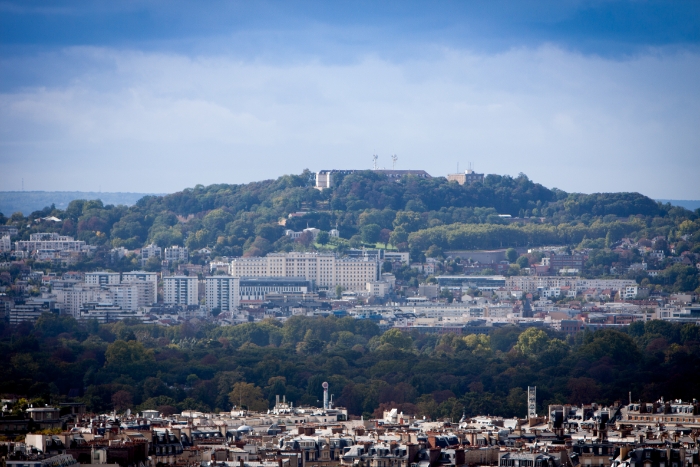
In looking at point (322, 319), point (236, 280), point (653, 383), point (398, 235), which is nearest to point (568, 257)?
point (398, 235)

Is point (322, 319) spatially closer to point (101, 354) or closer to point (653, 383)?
point (101, 354)

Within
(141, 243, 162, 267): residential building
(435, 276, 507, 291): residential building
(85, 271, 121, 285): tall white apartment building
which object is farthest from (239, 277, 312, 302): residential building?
(141, 243, 162, 267): residential building

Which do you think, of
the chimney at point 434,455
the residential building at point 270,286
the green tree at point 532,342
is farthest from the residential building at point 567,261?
the chimney at point 434,455

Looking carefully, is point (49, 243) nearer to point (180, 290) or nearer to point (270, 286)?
point (180, 290)

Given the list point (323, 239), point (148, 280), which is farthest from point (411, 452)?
point (323, 239)

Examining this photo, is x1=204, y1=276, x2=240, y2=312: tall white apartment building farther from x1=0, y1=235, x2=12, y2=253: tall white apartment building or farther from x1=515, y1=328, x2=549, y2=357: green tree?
x1=515, y1=328, x2=549, y2=357: green tree

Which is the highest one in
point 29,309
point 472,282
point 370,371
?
point 472,282
